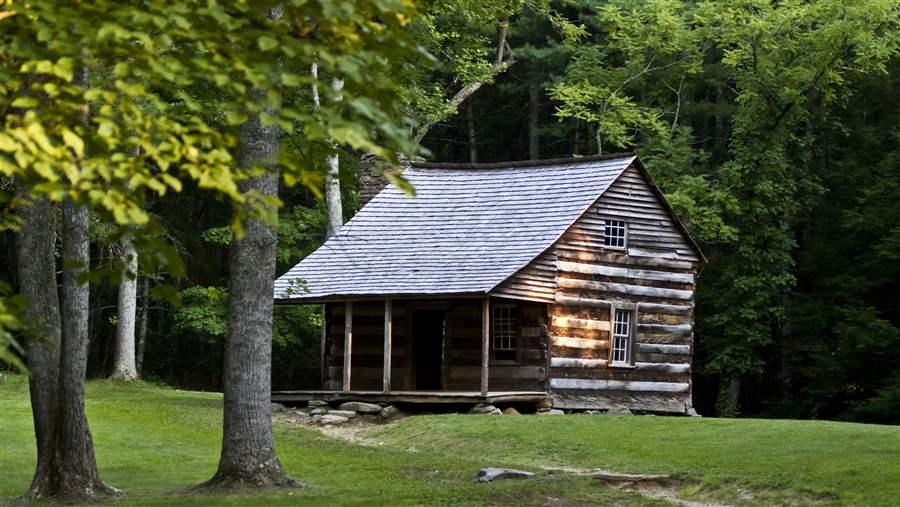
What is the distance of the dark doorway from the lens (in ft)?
112

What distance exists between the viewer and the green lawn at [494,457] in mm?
18078

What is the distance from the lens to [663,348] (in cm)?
3434

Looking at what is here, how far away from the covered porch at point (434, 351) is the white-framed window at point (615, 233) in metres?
2.42

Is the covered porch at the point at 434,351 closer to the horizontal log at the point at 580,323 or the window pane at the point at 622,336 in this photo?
the horizontal log at the point at 580,323

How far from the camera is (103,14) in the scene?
31.5 feet

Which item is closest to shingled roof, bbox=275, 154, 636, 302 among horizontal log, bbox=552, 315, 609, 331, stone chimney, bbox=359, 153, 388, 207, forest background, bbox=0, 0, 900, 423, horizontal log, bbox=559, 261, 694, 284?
stone chimney, bbox=359, 153, 388, 207

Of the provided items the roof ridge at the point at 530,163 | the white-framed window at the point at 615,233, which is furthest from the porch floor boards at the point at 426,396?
the roof ridge at the point at 530,163

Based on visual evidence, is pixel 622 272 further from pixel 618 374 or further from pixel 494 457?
pixel 494 457

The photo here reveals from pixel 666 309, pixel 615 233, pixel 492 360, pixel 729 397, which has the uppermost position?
pixel 615 233

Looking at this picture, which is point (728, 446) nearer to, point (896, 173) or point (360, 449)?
point (360, 449)

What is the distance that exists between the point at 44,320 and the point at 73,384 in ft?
2.68

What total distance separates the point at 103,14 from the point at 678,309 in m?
26.3

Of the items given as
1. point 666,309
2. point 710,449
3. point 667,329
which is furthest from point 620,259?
point 710,449

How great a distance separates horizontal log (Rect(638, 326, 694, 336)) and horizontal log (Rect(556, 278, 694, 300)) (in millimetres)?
448
